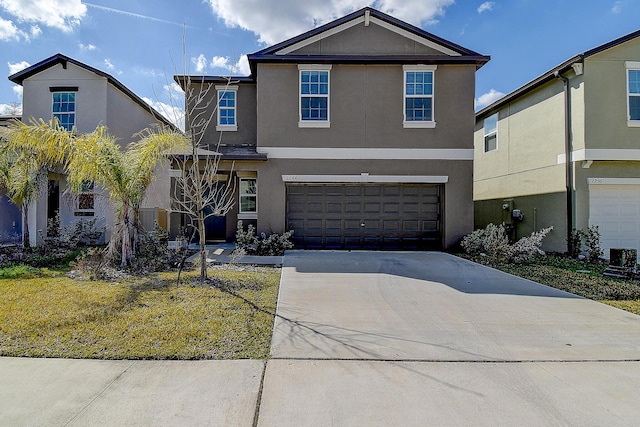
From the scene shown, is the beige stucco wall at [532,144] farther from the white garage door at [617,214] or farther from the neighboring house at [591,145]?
the white garage door at [617,214]

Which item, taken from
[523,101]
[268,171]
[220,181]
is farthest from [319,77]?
[523,101]

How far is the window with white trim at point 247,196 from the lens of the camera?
13508 millimetres

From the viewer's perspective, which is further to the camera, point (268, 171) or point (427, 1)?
point (268, 171)

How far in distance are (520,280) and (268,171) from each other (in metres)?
8.13

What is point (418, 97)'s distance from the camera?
1216cm

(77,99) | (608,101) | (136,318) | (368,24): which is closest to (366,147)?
(368,24)

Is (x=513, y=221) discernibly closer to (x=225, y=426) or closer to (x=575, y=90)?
(x=575, y=90)

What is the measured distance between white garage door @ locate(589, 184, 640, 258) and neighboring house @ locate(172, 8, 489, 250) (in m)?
4.21

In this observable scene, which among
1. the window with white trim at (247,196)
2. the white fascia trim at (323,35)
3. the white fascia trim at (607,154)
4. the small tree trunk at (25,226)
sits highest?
the white fascia trim at (323,35)

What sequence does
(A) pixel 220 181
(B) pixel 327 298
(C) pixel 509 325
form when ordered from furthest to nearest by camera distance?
(A) pixel 220 181
(B) pixel 327 298
(C) pixel 509 325

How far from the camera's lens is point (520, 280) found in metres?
8.05

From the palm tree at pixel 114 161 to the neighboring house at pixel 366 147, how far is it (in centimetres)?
351

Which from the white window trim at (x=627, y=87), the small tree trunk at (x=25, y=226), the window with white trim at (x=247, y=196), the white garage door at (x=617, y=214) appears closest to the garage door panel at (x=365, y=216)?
the window with white trim at (x=247, y=196)

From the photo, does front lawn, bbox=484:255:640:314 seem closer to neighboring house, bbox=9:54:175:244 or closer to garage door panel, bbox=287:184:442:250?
garage door panel, bbox=287:184:442:250
